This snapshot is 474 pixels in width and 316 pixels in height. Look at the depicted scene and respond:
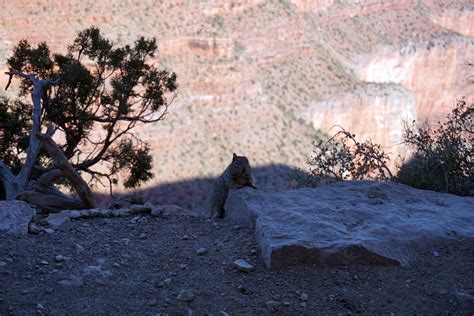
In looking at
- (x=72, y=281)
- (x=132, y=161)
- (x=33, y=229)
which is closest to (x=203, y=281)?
(x=72, y=281)

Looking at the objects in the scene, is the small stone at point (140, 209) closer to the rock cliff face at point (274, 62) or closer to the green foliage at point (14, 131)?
the green foliage at point (14, 131)

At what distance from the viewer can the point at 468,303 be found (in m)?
4.64

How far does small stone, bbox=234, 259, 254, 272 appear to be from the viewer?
5.01 m

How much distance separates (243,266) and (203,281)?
1.19ft

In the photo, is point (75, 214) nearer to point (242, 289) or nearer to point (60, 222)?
point (60, 222)

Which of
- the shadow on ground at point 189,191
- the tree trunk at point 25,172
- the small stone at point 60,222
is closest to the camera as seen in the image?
the small stone at point 60,222

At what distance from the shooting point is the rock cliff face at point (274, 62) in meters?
38.0

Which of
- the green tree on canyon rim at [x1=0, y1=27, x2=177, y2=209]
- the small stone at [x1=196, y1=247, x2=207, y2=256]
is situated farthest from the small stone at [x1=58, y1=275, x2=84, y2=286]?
the green tree on canyon rim at [x1=0, y1=27, x2=177, y2=209]

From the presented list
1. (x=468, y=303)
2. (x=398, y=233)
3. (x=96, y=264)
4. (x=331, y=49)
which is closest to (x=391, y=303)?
(x=468, y=303)

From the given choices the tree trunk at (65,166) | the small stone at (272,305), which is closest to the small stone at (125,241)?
the small stone at (272,305)

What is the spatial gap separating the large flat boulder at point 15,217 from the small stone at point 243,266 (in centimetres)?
207

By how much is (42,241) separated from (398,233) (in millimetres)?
3227

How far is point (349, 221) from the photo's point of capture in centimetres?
577

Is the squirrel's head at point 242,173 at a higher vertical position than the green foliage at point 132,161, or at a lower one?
lower
